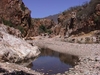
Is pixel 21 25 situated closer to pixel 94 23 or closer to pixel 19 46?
pixel 94 23

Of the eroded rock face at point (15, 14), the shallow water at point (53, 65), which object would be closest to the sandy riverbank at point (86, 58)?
the shallow water at point (53, 65)

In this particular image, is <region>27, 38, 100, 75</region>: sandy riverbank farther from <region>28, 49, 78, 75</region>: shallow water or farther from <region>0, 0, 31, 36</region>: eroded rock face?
<region>0, 0, 31, 36</region>: eroded rock face

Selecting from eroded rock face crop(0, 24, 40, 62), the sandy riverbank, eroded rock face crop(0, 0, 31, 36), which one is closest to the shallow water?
the sandy riverbank

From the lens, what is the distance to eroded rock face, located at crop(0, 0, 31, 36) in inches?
2186

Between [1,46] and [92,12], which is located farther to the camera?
[92,12]

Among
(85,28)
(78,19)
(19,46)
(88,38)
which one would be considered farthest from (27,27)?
(19,46)

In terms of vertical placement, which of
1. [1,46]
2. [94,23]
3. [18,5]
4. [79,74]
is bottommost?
[79,74]

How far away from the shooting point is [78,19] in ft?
195

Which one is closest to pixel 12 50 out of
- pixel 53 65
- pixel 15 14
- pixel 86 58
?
→ pixel 53 65

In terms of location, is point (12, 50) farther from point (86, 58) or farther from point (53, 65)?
point (86, 58)

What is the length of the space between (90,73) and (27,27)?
51634 millimetres

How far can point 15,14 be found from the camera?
192 feet

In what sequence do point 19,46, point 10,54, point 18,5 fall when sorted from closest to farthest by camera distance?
point 10,54 → point 19,46 → point 18,5

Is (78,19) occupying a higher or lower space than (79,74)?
higher
